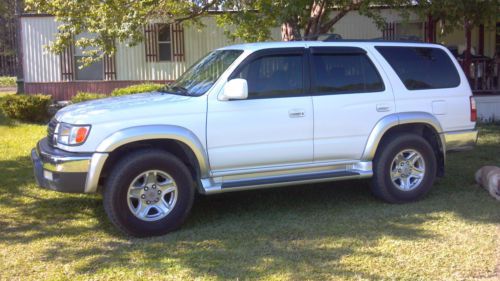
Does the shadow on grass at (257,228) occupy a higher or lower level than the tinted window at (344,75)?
lower

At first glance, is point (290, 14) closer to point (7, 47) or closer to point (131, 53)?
point (131, 53)

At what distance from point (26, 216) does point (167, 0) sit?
4998mm

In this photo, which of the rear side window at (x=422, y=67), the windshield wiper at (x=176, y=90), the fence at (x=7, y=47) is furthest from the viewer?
the fence at (x=7, y=47)

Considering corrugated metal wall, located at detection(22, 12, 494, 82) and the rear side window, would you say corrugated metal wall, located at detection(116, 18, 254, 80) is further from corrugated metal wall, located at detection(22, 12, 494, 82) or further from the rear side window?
the rear side window

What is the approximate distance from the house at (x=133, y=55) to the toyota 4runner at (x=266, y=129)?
408 inches

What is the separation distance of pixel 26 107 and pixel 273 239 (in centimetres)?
976

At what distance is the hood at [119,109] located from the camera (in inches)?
205

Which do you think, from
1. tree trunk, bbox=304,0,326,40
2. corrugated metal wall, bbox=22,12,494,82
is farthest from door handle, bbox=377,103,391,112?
corrugated metal wall, bbox=22,12,494,82

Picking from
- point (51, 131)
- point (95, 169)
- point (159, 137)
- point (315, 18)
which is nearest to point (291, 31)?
point (315, 18)

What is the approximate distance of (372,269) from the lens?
15.1 ft

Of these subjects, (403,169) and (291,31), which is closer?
(403,169)

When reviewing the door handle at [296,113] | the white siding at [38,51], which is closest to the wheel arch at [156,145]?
the door handle at [296,113]

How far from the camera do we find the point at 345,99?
19.8ft

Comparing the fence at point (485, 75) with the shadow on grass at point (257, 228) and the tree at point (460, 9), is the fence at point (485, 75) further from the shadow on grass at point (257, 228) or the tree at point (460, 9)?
the shadow on grass at point (257, 228)
